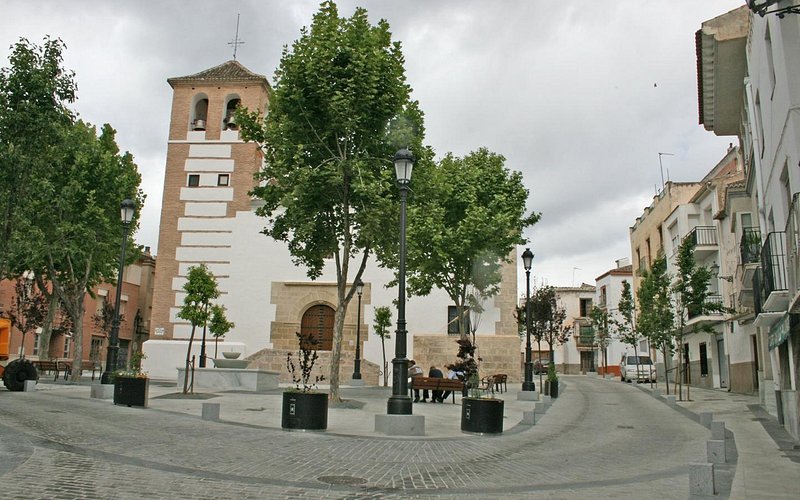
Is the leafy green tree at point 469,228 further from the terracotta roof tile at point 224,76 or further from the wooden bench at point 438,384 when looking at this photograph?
the terracotta roof tile at point 224,76

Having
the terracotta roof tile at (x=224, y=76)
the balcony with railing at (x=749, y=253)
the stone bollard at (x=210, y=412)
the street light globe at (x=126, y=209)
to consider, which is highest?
the terracotta roof tile at (x=224, y=76)

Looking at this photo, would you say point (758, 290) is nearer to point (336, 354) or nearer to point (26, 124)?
point (336, 354)

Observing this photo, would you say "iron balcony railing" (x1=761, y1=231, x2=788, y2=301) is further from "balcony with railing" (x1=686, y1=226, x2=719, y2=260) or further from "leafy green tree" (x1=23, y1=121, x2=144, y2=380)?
"leafy green tree" (x1=23, y1=121, x2=144, y2=380)

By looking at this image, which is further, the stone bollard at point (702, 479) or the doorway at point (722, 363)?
the doorway at point (722, 363)

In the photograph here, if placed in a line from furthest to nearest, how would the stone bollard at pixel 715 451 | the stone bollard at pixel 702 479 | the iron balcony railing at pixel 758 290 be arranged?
1. the iron balcony railing at pixel 758 290
2. the stone bollard at pixel 715 451
3. the stone bollard at pixel 702 479

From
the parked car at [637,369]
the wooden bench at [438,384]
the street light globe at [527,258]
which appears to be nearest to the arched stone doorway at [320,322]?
the street light globe at [527,258]

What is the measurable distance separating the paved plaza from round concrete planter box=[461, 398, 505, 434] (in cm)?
28

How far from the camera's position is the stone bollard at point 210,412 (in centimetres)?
1226

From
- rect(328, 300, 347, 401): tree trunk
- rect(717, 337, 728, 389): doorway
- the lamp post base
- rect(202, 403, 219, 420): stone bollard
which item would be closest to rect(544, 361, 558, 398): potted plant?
rect(328, 300, 347, 401): tree trunk

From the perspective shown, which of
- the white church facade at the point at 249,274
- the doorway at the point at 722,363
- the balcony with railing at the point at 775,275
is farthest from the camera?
the white church facade at the point at 249,274

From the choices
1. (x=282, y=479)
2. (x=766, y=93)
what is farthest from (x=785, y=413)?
(x=282, y=479)

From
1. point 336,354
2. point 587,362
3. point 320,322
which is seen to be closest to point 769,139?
point 336,354

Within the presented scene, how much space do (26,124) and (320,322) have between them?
756 inches

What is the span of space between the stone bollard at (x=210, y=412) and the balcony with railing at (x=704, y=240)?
2659 centimetres
